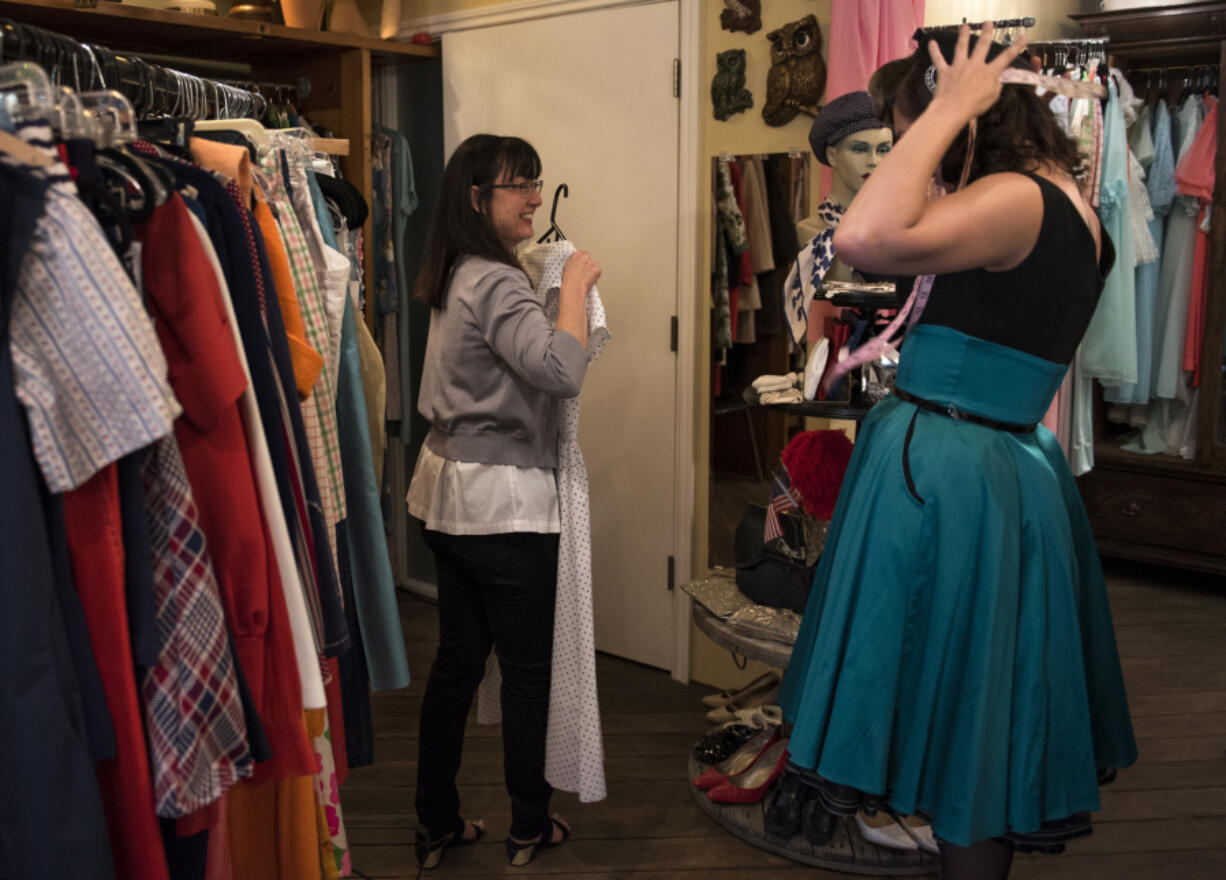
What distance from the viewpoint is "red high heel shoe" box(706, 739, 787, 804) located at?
2.52m

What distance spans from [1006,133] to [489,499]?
1112 mm

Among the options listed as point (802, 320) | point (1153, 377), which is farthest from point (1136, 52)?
point (802, 320)

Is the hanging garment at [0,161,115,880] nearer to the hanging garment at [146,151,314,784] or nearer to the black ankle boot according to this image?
the hanging garment at [146,151,314,784]

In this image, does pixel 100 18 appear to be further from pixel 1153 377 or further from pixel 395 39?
pixel 1153 377

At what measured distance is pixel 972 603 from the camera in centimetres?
154

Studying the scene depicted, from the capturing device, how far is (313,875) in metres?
1.39

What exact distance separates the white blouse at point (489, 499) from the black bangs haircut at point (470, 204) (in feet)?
1.09

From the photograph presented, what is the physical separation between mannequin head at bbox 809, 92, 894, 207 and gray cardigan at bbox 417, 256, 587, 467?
770 mm

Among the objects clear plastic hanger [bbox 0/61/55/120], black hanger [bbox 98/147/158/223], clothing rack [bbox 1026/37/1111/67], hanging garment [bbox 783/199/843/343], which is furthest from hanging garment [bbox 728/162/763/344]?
clear plastic hanger [bbox 0/61/55/120]

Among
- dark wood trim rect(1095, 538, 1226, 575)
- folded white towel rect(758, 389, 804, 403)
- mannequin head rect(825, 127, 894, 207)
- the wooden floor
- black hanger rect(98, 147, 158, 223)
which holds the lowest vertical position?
the wooden floor

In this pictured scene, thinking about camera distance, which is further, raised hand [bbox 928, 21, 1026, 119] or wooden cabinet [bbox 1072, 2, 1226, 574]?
wooden cabinet [bbox 1072, 2, 1226, 574]

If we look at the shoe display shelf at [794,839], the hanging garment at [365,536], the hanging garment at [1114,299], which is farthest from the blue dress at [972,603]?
the hanging garment at [1114,299]

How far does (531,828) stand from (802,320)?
1232mm

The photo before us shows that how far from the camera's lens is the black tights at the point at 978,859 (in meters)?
1.60
